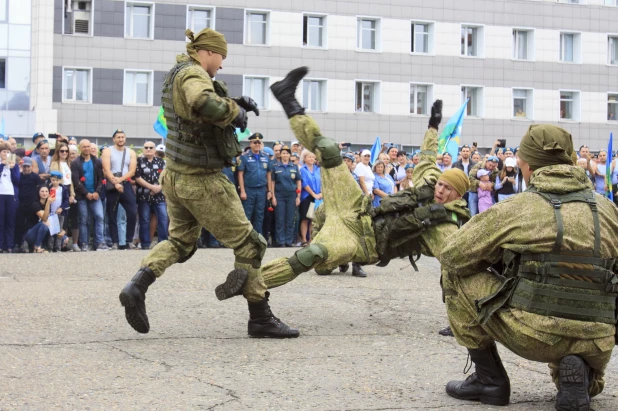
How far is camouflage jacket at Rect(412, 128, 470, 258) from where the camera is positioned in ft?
23.4

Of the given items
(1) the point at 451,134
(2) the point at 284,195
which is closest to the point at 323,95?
(2) the point at 284,195

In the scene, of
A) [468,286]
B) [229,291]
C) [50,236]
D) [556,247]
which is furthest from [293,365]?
[50,236]

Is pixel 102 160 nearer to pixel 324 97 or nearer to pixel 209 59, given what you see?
pixel 209 59

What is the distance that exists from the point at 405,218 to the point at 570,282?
8.71ft

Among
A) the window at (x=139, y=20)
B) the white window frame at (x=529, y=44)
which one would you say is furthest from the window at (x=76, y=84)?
the white window frame at (x=529, y=44)

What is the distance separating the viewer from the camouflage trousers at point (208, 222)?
250 inches

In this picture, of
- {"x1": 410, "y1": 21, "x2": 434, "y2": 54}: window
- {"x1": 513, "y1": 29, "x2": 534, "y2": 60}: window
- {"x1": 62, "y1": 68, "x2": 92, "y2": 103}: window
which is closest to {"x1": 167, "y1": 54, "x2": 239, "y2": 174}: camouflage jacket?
{"x1": 62, "y1": 68, "x2": 92, "y2": 103}: window

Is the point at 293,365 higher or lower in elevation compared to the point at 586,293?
lower

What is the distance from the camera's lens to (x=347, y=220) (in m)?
7.18

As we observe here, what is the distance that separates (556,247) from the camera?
178 inches

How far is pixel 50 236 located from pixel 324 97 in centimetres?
2182

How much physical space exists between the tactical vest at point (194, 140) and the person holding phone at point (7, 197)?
7507 millimetres

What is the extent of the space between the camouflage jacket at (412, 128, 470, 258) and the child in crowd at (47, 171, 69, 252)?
7297 mm

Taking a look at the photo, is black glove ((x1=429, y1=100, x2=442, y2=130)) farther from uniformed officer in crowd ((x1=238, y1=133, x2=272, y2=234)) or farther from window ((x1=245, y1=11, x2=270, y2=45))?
window ((x1=245, y1=11, x2=270, y2=45))
